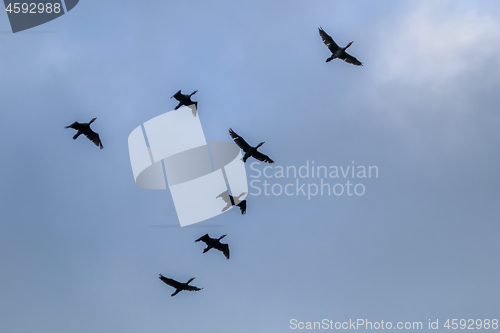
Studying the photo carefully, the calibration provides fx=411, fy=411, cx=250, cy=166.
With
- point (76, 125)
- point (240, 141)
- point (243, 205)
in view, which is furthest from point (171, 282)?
point (76, 125)

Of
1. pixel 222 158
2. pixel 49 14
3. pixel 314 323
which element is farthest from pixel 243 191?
pixel 49 14

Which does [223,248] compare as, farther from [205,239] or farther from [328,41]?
[328,41]

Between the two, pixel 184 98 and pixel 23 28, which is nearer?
pixel 184 98

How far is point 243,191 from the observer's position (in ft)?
111

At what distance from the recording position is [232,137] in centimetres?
3059

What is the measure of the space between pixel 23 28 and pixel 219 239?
2301 cm

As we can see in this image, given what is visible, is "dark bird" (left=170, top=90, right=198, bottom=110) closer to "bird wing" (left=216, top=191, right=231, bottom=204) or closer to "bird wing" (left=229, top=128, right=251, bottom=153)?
"bird wing" (left=229, top=128, right=251, bottom=153)

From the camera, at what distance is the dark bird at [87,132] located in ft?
97.5

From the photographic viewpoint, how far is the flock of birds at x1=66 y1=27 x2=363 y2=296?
97.6 feet

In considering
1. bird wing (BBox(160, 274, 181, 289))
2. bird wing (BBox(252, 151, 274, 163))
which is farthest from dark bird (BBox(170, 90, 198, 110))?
bird wing (BBox(160, 274, 181, 289))

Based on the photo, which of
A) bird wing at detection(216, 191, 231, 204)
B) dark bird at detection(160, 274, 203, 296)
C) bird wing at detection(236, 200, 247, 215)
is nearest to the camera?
dark bird at detection(160, 274, 203, 296)

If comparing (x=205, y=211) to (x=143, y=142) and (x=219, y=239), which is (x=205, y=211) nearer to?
(x=219, y=239)

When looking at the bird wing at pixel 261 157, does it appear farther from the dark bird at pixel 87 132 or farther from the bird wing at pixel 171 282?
the dark bird at pixel 87 132

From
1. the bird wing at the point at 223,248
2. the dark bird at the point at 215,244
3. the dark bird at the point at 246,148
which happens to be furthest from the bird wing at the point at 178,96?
the bird wing at the point at 223,248
